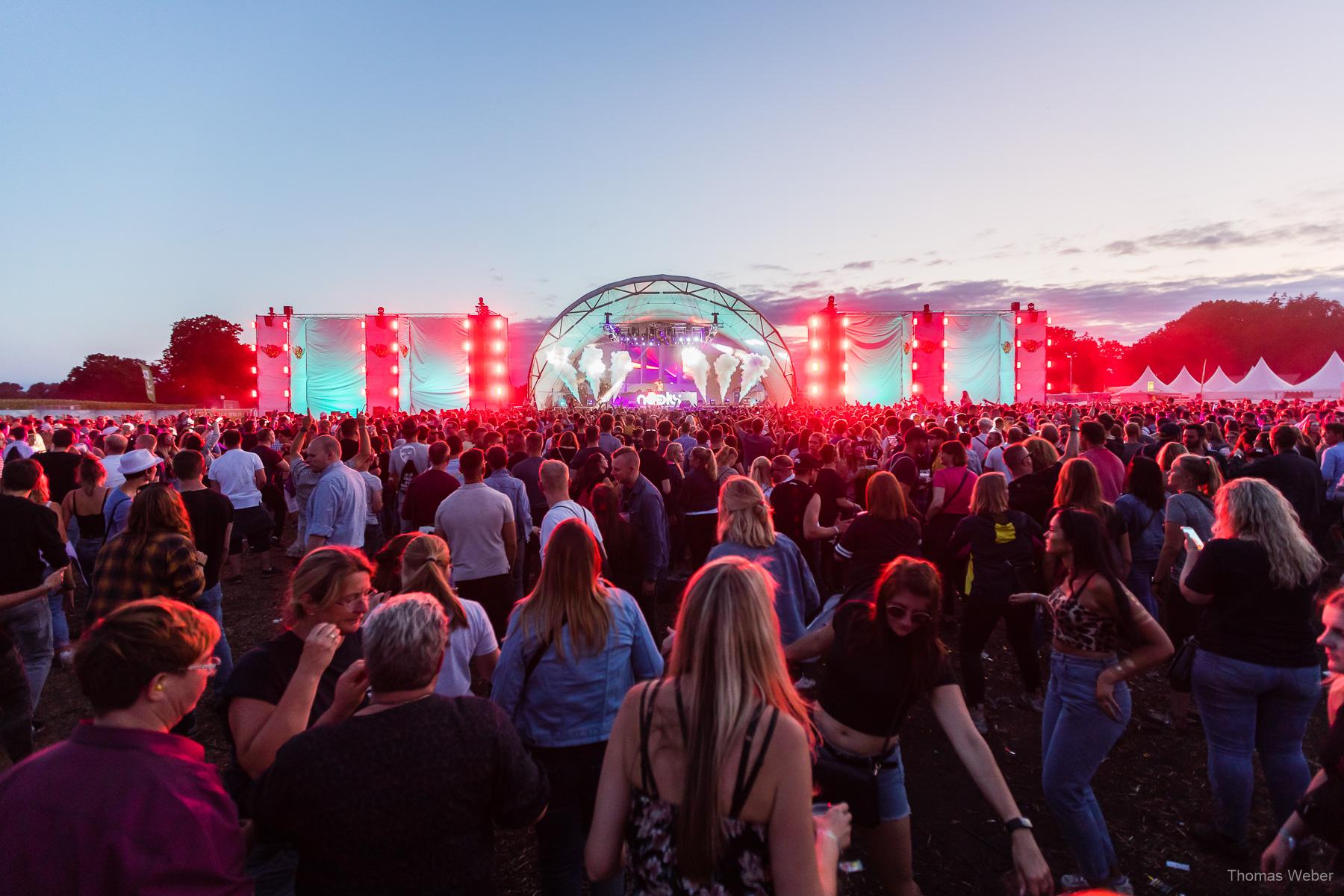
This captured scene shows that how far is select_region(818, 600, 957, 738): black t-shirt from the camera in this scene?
2498 millimetres

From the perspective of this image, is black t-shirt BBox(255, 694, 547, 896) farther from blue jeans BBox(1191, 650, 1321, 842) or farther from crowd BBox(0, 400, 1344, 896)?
blue jeans BBox(1191, 650, 1321, 842)

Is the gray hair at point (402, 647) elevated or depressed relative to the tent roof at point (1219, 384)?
depressed

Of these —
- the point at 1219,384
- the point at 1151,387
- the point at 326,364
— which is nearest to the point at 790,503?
the point at 326,364

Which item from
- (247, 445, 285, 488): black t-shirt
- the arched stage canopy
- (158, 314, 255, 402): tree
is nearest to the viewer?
(247, 445, 285, 488): black t-shirt

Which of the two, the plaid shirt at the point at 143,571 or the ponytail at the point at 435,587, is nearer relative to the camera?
the ponytail at the point at 435,587

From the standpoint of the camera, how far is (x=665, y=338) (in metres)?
40.0

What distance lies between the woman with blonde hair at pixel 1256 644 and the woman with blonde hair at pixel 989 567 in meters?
1.51

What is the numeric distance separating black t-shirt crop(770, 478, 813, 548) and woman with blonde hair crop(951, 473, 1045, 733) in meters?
1.55

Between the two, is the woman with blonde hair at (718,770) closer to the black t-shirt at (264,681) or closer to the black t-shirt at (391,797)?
the black t-shirt at (391,797)

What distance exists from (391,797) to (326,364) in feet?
95.9

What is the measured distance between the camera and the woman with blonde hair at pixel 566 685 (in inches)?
101

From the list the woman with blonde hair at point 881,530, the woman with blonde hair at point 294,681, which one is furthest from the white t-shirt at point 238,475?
the woman with blonde hair at point 881,530

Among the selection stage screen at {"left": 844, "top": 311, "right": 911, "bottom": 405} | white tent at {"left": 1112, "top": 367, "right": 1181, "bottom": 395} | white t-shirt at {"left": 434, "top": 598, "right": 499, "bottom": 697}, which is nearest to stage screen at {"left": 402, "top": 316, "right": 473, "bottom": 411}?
stage screen at {"left": 844, "top": 311, "right": 911, "bottom": 405}

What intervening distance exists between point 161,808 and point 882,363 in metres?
30.5
